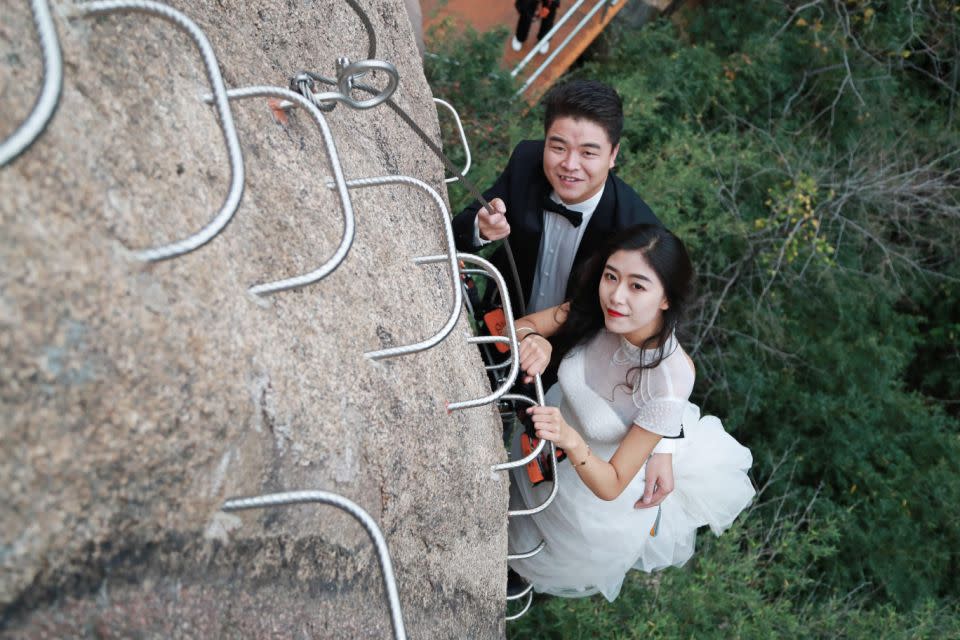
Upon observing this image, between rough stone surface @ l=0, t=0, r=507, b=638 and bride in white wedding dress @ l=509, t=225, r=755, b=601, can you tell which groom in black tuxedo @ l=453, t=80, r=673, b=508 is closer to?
bride in white wedding dress @ l=509, t=225, r=755, b=601

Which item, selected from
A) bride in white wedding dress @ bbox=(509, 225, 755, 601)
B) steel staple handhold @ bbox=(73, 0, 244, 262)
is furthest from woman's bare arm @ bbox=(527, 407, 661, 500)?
steel staple handhold @ bbox=(73, 0, 244, 262)

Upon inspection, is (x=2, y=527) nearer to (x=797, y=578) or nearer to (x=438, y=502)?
(x=438, y=502)

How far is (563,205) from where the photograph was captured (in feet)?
7.00

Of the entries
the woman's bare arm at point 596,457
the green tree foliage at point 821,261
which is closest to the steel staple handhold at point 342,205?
the woman's bare arm at point 596,457

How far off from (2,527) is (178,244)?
29 cm

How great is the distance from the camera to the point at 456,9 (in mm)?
5258

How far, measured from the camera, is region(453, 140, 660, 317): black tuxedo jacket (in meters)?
2.11

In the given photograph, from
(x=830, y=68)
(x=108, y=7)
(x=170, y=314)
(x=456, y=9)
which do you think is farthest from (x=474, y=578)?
(x=830, y=68)

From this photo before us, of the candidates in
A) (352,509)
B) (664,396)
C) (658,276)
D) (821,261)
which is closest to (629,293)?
(658,276)

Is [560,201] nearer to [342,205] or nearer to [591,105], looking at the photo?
[591,105]

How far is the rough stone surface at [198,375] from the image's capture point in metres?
0.76

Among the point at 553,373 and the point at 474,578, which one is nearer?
the point at 474,578

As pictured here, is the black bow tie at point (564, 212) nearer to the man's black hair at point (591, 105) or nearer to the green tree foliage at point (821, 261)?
the man's black hair at point (591, 105)

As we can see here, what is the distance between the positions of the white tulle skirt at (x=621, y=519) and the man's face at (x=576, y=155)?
0.69m
